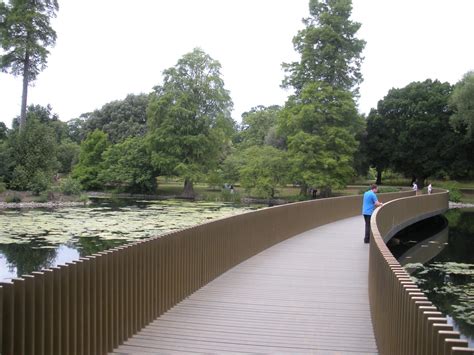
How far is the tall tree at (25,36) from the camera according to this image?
1762 inches

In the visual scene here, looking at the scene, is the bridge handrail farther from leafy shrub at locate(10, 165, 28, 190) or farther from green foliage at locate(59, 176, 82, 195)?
green foliage at locate(59, 176, 82, 195)

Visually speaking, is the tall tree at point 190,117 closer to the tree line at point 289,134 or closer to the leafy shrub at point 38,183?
the tree line at point 289,134

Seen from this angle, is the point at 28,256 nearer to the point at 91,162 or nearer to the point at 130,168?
the point at 130,168

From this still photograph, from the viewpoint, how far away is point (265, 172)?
157 feet

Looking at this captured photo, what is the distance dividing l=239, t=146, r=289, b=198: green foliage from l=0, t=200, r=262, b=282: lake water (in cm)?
1838

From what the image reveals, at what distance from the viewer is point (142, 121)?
249ft

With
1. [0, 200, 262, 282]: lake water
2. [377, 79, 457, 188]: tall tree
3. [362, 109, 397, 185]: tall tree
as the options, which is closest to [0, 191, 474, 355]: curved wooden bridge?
[0, 200, 262, 282]: lake water

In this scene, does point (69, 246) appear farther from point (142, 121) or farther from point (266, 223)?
point (142, 121)

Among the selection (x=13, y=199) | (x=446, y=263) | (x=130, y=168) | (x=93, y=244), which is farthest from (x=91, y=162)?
(x=446, y=263)

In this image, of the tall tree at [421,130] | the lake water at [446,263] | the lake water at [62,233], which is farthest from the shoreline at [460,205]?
the lake water at [62,233]

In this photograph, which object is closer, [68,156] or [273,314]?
[273,314]

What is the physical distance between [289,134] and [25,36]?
23614mm

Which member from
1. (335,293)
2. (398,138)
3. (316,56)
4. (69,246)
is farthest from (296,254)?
(398,138)

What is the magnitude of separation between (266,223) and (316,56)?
3623 centimetres
